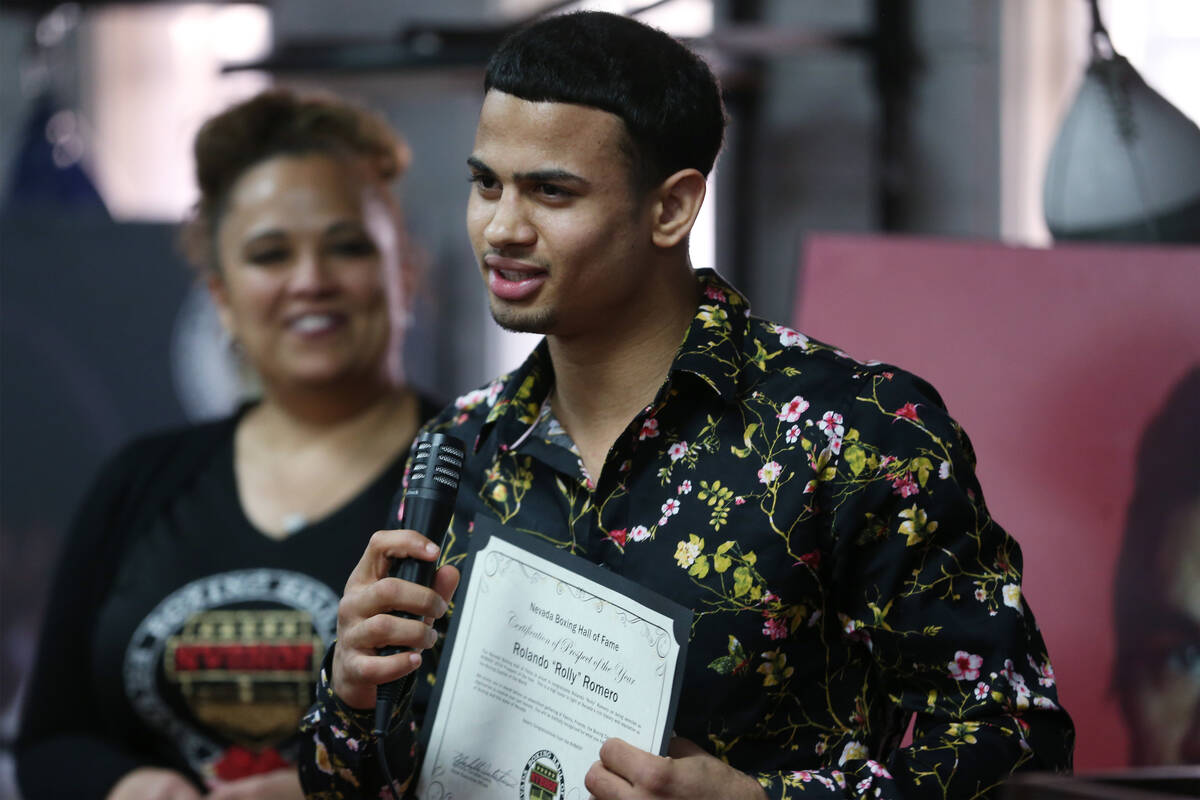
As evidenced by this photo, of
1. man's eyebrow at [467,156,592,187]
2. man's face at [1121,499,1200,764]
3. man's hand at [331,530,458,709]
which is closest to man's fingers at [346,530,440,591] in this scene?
man's hand at [331,530,458,709]

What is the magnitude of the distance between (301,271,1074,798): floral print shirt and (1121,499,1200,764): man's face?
0.58 metres

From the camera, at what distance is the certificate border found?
1.21 meters

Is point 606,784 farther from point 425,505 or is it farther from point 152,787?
point 152,787

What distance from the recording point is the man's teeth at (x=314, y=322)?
2225mm

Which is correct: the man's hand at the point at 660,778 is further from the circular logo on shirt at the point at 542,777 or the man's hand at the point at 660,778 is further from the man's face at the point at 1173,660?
the man's face at the point at 1173,660

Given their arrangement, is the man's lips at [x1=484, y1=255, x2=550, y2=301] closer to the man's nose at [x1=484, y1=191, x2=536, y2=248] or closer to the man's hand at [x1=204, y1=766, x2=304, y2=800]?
the man's nose at [x1=484, y1=191, x2=536, y2=248]

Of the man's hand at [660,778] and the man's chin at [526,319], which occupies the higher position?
the man's chin at [526,319]

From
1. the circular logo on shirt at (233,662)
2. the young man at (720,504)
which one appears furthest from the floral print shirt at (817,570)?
the circular logo on shirt at (233,662)

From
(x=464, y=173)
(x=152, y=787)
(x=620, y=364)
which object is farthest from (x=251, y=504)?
(x=464, y=173)

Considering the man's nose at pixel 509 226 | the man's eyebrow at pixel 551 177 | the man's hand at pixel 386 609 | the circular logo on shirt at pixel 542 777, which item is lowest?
the circular logo on shirt at pixel 542 777

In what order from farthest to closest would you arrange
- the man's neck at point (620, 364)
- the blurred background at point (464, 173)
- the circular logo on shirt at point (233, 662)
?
the blurred background at point (464, 173)
the circular logo on shirt at point (233, 662)
the man's neck at point (620, 364)

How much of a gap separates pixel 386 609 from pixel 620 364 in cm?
36

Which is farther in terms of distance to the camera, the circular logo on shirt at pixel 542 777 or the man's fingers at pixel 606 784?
the circular logo on shirt at pixel 542 777

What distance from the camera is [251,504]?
2252 mm
